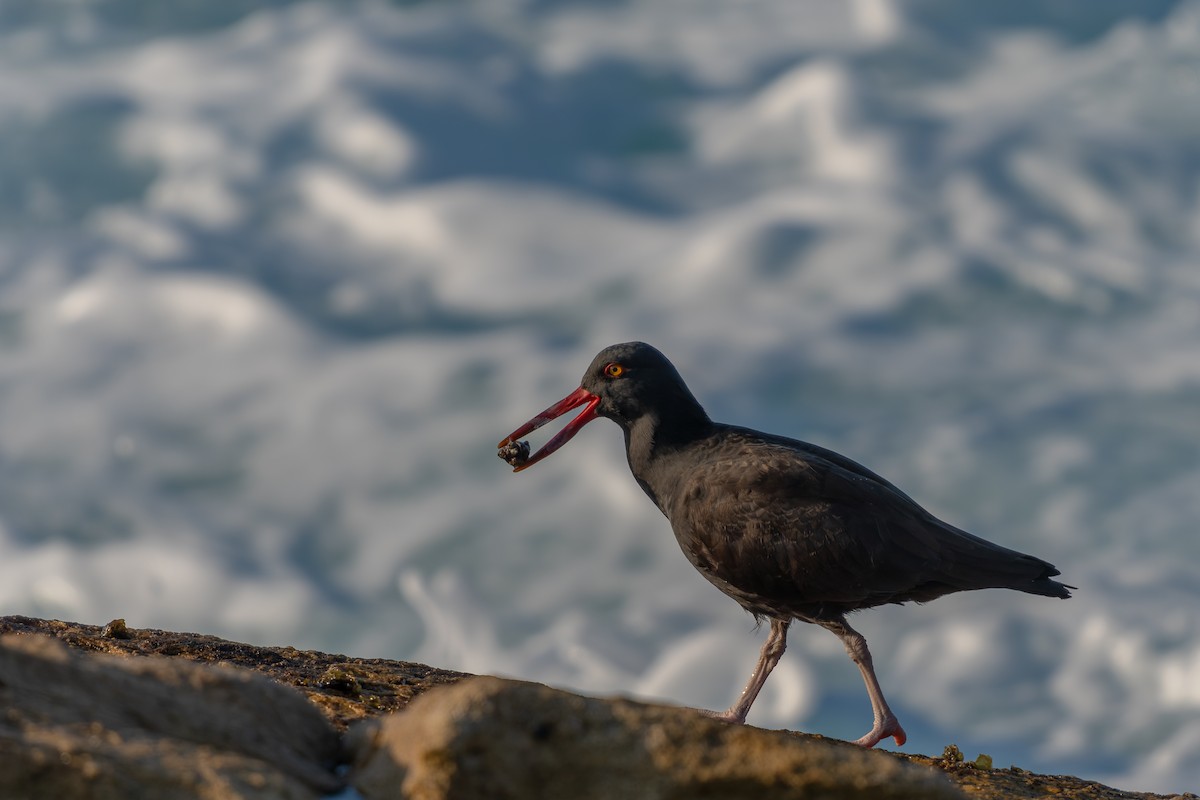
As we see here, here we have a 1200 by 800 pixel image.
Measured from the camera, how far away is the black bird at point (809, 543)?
342 inches

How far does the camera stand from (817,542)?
341 inches

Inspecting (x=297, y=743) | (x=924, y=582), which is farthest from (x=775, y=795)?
(x=924, y=582)

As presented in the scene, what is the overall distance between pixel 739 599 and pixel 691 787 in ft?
16.3

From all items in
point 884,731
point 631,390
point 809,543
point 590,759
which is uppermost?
point 631,390

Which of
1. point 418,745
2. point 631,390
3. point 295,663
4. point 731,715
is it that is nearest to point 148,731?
point 418,745

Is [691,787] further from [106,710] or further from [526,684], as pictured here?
[106,710]

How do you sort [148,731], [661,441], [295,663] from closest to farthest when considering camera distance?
[148,731], [295,663], [661,441]

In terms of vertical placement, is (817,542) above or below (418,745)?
above

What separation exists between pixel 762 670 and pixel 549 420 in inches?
103

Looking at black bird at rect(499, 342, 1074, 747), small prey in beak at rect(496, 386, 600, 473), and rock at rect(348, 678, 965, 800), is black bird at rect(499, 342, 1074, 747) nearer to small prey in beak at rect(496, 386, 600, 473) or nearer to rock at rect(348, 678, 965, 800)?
small prey in beak at rect(496, 386, 600, 473)

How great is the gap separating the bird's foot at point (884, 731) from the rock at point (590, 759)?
416 centimetres

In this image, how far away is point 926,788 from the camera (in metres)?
4.27

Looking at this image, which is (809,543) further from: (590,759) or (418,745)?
(418,745)

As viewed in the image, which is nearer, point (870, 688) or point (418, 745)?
point (418, 745)
